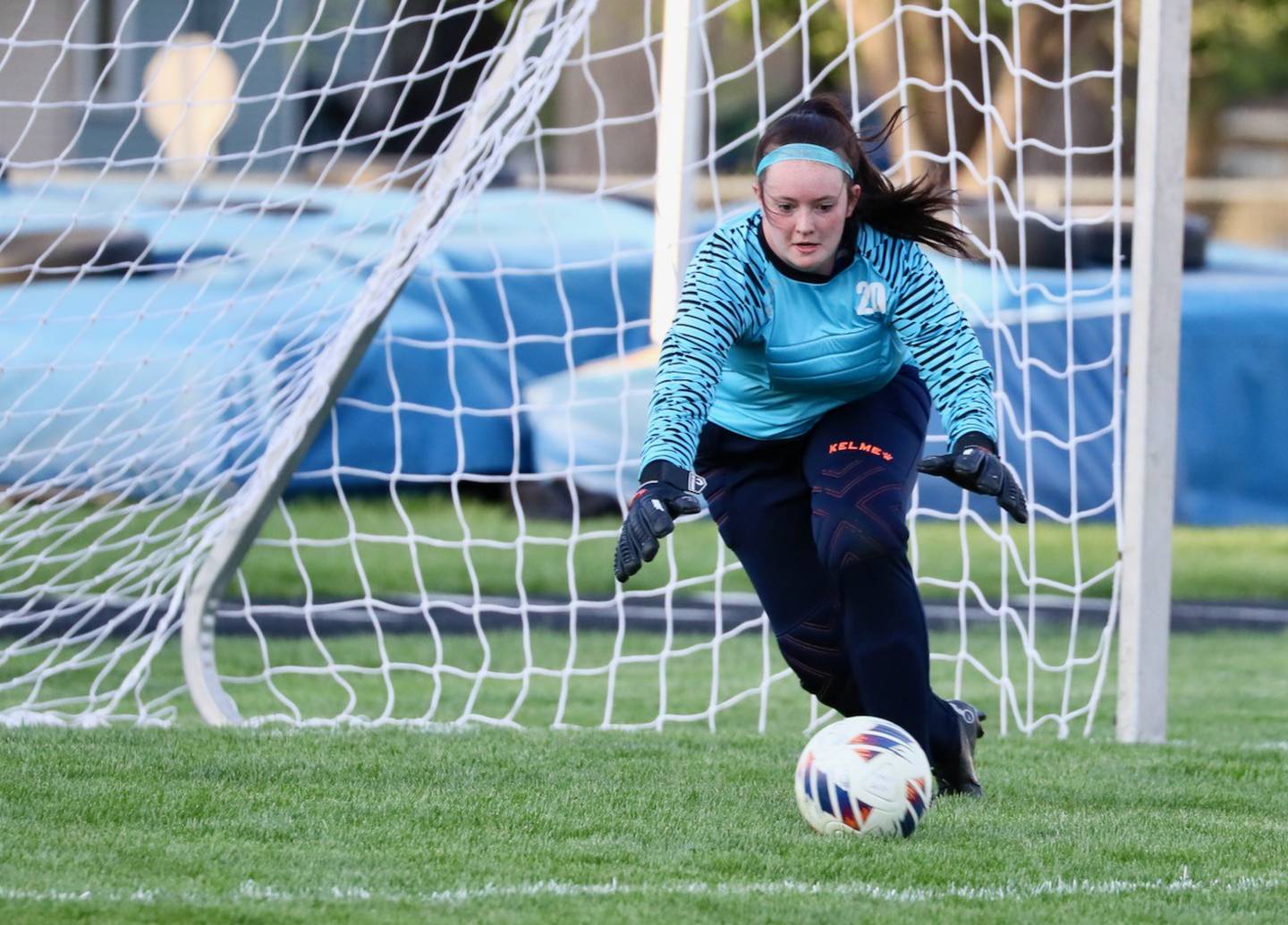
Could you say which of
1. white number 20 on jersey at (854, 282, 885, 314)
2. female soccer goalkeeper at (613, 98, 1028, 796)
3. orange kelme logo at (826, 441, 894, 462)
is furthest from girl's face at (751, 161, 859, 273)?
orange kelme logo at (826, 441, 894, 462)

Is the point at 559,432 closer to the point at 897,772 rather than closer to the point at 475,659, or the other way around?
the point at 475,659

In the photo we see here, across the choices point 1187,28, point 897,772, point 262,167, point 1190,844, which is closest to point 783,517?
point 897,772

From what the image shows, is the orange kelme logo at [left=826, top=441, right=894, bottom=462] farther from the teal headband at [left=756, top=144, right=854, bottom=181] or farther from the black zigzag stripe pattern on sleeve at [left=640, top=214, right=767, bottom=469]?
the teal headband at [left=756, top=144, right=854, bottom=181]

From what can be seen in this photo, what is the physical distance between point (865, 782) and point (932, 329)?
3.41 feet

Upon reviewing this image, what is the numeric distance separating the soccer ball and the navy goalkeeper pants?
→ 8.0 inches

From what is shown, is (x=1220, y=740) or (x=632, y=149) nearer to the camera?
(x=1220, y=740)

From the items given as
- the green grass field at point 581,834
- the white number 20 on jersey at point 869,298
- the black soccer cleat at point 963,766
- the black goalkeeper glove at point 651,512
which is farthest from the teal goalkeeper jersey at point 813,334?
the green grass field at point 581,834

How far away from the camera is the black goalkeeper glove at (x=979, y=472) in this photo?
388 centimetres

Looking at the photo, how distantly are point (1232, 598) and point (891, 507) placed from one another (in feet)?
25.0

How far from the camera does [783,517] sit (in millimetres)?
4371

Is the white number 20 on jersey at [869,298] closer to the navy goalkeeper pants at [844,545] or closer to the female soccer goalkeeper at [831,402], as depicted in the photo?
the female soccer goalkeeper at [831,402]

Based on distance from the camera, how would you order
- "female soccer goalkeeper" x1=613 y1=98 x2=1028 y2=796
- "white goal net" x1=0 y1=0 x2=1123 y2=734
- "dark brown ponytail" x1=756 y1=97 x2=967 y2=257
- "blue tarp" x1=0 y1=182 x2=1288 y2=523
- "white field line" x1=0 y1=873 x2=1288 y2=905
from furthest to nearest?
1. "blue tarp" x1=0 y1=182 x2=1288 y2=523
2. "white goal net" x1=0 y1=0 x2=1123 y2=734
3. "dark brown ponytail" x1=756 y1=97 x2=967 y2=257
4. "female soccer goalkeeper" x1=613 y1=98 x2=1028 y2=796
5. "white field line" x1=0 y1=873 x2=1288 y2=905

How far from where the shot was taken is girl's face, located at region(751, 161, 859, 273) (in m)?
4.11

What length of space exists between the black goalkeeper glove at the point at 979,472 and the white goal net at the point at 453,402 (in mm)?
1522
